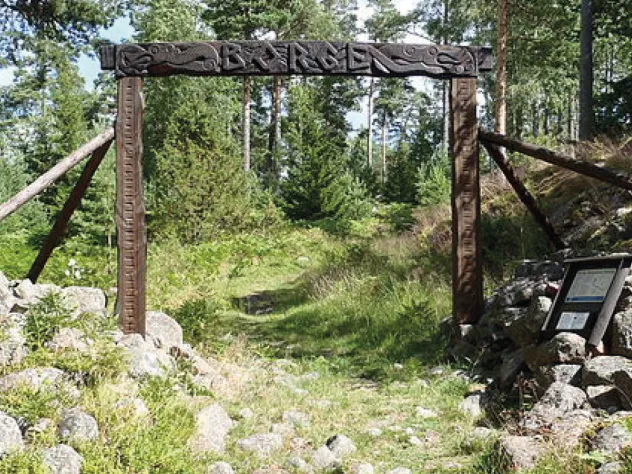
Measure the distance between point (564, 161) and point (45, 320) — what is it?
4.52 meters

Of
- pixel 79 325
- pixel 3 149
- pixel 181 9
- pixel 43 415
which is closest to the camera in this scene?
pixel 43 415

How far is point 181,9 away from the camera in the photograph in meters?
30.4

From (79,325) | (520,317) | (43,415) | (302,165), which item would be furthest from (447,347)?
(302,165)

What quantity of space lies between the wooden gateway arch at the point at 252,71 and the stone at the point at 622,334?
1998mm

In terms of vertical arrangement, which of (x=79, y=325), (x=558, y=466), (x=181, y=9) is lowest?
(x=558, y=466)

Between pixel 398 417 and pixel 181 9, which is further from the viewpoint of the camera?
pixel 181 9

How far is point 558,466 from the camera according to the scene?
315cm

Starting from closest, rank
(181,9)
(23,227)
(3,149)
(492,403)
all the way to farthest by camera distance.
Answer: (492,403)
(23,227)
(181,9)
(3,149)

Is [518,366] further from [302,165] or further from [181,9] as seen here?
[181,9]

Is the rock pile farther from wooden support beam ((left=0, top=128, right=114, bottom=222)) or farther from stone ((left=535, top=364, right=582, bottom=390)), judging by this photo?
wooden support beam ((left=0, top=128, right=114, bottom=222))

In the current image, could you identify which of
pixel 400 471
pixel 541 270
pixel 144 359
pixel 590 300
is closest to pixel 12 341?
pixel 144 359

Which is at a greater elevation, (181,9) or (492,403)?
(181,9)

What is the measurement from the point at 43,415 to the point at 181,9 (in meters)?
29.6

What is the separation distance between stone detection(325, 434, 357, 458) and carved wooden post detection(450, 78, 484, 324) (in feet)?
8.34
